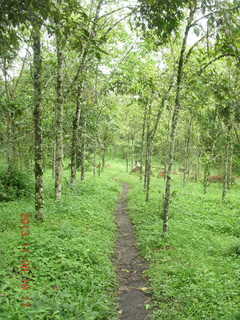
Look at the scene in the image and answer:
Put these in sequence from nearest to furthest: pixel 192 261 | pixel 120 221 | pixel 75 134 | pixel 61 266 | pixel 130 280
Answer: pixel 61 266
pixel 130 280
pixel 192 261
pixel 120 221
pixel 75 134

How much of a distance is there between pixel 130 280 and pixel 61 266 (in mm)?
2265

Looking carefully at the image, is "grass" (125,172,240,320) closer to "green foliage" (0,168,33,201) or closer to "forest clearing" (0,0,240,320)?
"forest clearing" (0,0,240,320)

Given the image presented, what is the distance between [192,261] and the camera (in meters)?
8.73

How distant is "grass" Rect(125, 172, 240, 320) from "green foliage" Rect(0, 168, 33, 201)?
6.66 metres

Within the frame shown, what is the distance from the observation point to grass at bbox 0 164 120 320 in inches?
213

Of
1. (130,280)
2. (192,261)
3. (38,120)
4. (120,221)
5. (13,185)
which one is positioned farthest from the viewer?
(13,185)

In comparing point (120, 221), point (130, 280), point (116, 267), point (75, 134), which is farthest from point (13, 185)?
point (130, 280)

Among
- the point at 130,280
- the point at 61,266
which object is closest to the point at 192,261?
the point at 130,280

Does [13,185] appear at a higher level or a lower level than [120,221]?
higher

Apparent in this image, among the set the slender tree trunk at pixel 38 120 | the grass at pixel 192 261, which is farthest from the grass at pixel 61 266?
the grass at pixel 192 261

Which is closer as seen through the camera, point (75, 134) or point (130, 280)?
point (130, 280)

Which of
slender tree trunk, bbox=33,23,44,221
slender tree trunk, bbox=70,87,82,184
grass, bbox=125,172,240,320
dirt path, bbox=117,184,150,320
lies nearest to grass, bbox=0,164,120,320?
dirt path, bbox=117,184,150,320

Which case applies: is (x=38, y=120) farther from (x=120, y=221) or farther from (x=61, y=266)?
(x=120, y=221)

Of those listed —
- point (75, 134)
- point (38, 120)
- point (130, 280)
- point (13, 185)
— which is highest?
point (38, 120)
